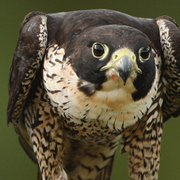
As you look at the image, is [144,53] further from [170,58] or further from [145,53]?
[170,58]

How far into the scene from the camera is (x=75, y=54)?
11.2ft

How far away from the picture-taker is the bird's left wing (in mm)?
3828

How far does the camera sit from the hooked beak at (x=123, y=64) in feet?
10.3

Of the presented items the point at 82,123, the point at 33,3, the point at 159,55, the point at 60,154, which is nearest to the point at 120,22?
the point at 159,55

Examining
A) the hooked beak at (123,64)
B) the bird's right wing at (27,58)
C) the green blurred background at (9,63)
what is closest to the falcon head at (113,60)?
the hooked beak at (123,64)

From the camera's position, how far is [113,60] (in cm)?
320

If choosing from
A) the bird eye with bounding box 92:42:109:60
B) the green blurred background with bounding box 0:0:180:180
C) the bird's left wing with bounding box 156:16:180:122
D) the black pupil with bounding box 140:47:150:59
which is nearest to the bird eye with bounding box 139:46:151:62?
Result: the black pupil with bounding box 140:47:150:59

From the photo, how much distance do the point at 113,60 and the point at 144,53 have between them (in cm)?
22

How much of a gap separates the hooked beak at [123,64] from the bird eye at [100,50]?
0.06 meters

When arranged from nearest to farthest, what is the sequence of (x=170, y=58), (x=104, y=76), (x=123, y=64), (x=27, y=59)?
1. (x=123, y=64)
2. (x=104, y=76)
3. (x=27, y=59)
4. (x=170, y=58)

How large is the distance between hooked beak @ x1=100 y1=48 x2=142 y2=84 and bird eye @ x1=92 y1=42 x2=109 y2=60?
6 cm

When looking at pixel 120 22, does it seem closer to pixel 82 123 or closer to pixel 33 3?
pixel 82 123

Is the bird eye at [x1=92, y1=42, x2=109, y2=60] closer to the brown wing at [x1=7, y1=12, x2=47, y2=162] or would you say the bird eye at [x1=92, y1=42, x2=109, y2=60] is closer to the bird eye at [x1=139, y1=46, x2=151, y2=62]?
the bird eye at [x1=139, y1=46, x2=151, y2=62]

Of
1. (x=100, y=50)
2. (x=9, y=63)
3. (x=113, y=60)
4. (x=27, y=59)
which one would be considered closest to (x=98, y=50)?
(x=100, y=50)
